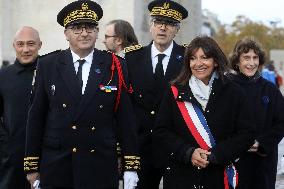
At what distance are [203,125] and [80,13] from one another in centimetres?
119

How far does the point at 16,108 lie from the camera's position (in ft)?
19.4

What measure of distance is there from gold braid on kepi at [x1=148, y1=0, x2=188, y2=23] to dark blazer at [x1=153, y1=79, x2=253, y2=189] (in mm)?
1110

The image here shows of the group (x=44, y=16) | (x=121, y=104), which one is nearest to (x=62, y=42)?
(x=44, y=16)

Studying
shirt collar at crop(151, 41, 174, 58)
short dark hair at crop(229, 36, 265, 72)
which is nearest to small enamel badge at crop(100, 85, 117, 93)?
shirt collar at crop(151, 41, 174, 58)

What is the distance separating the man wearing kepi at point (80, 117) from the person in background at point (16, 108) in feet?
2.77

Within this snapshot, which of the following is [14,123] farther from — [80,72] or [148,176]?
[148,176]

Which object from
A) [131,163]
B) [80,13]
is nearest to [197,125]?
[131,163]

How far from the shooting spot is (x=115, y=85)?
514 centimetres

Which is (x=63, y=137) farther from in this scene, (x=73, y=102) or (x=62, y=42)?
(x=62, y=42)

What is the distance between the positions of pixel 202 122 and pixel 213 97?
0.65 ft

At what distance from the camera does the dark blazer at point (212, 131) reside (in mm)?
4984

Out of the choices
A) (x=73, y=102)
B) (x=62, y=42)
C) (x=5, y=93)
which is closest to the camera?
(x=73, y=102)

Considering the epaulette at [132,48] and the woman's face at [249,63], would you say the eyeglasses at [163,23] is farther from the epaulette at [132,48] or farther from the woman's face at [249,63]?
the woman's face at [249,63]

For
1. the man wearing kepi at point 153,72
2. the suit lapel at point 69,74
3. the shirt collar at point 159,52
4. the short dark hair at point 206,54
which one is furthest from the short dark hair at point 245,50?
the suit lapel at point 69,74
